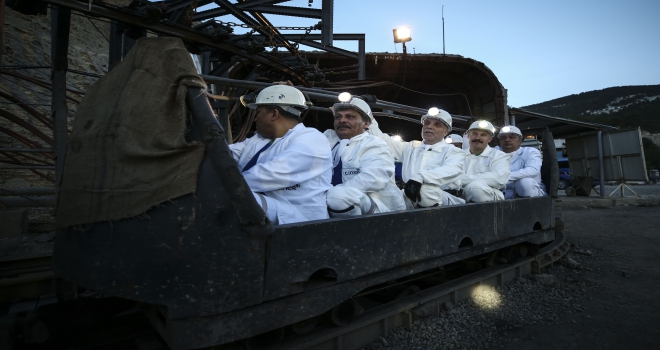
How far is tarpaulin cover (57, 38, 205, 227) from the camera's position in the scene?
187 centimetres

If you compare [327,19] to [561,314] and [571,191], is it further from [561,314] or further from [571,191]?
[571,191]

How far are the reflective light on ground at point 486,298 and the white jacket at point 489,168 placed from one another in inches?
57.6

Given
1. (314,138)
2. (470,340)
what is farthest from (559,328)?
(314,138)

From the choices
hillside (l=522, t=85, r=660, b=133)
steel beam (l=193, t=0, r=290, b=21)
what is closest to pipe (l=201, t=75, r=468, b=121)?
steel beam (l=193, t=0, r=290, b=21)

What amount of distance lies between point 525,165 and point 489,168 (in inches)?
42.4

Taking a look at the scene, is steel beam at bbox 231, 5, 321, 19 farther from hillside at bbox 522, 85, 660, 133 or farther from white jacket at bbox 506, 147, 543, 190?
hillside at bbox 522, 85, 660, 133

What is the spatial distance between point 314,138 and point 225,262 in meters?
1.14

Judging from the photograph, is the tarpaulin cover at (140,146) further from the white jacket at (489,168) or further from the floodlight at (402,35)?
the floodlight at (402,35)

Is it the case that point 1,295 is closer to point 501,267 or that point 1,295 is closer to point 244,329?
point 244,329

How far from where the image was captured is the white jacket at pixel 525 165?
568 cm

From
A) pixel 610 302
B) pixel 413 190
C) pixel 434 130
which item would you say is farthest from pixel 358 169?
pixel 610 302

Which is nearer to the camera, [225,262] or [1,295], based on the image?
[225,262]

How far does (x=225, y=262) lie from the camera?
188cm

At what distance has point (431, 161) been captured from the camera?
4.51 meters
